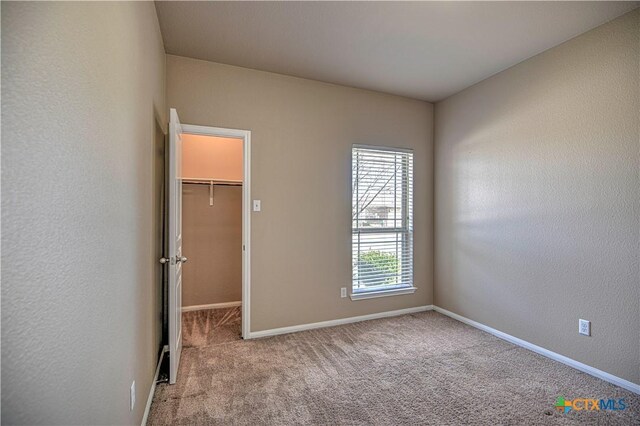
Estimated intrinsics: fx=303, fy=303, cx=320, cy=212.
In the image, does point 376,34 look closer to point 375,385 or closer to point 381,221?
point 381,221

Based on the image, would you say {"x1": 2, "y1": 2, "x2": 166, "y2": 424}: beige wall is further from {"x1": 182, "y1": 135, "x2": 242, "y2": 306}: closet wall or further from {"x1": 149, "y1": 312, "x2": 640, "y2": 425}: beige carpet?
{"x1": 182, "y1": 135, "x2": 242, "y2": 306}: closet wall

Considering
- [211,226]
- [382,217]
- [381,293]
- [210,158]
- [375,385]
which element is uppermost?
[210,158]

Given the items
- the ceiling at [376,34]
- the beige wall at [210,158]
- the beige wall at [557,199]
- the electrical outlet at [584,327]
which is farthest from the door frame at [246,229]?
the electrical outlet at [584,327]

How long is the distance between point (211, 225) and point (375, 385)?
2897mm

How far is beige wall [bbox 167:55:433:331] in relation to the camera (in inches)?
120

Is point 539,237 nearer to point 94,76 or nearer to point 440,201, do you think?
point 440,201

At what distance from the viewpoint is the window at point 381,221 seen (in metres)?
3.66

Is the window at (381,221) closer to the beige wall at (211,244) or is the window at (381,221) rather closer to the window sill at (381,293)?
Result: the window sill at (381,293)

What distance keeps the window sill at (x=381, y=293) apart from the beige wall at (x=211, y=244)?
5.72ft

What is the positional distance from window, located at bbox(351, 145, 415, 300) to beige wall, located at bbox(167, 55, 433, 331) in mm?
125

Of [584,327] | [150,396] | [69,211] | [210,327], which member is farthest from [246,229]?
[584,327]

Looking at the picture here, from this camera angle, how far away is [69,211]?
2.83 feet

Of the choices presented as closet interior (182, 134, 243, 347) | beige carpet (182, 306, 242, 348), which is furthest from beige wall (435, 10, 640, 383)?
closet interior (182, 134, 243, 347)

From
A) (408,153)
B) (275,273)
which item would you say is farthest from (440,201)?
(275,273)
